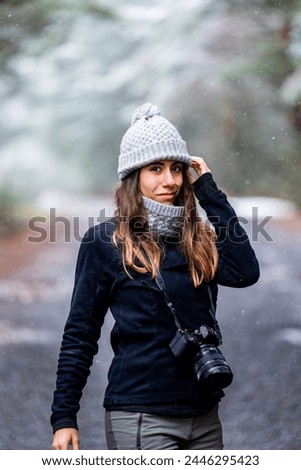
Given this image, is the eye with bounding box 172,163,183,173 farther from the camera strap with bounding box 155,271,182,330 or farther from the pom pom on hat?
the camera strap with bounding box 155,271,182,330

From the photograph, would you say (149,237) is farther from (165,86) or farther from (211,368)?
(165,86)

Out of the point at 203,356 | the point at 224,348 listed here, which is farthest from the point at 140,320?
the point at 224,348

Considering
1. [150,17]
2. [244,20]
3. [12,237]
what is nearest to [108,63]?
[150,17]

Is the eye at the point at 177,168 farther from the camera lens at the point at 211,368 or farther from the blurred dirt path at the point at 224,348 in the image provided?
the blurred dirt path at the point at 224,348

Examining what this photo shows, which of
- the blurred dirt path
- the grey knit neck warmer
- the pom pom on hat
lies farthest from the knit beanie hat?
the blurred dirt path

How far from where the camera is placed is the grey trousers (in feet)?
6.29

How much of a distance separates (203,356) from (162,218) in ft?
1.20

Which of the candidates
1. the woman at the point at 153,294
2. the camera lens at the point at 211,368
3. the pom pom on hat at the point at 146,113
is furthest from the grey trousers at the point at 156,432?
the pom pom on hat at the point at 146,113

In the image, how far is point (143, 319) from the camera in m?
1.97

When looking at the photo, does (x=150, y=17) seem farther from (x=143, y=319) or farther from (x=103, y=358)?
(x=143, y=319)

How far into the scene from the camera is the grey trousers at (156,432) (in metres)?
1.92

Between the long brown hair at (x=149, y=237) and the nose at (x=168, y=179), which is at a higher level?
the nose at (x=168, y=179)

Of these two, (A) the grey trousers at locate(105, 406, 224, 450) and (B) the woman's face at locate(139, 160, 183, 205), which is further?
(B) the woman's face at locate(139, 160, 183, 205)

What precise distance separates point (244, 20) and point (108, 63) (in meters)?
→ 0.65
